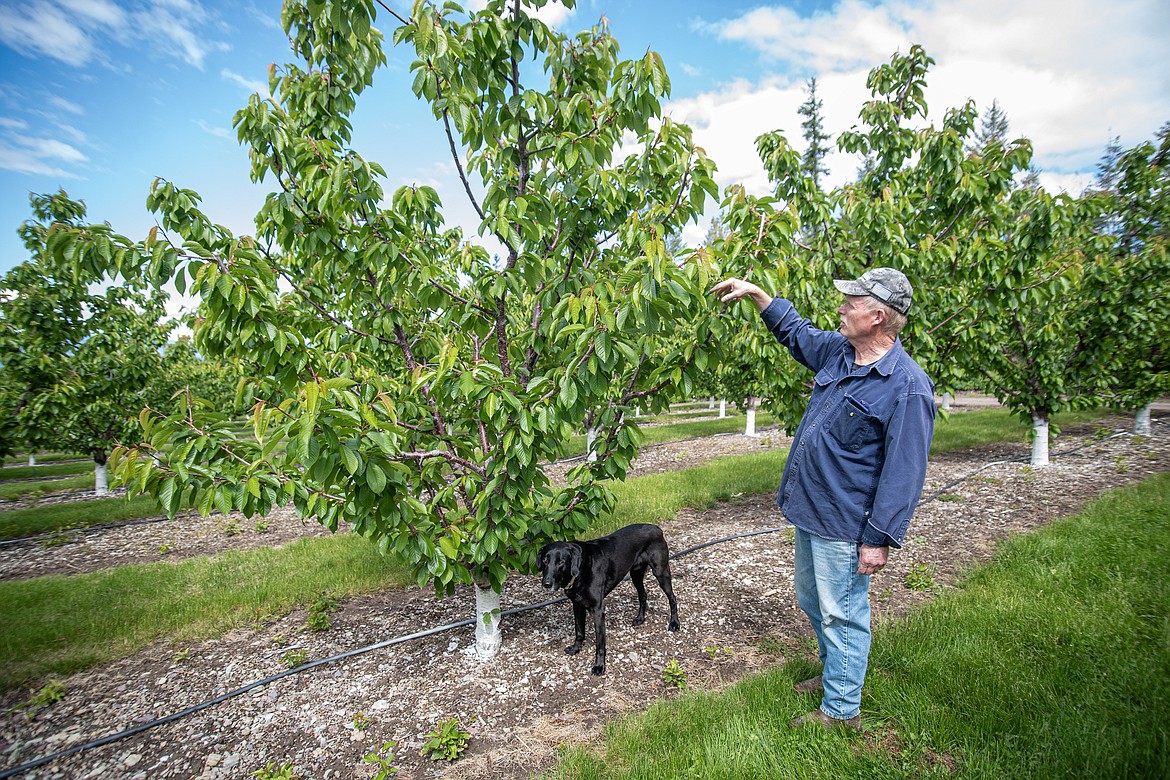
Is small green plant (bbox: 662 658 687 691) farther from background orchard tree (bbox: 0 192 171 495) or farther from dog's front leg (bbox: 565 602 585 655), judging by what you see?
background orchard tree (bbox: 0 192 171 495)

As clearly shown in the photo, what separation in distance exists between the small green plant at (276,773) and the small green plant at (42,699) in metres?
2.16

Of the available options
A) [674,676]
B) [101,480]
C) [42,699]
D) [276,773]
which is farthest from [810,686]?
[101,480]

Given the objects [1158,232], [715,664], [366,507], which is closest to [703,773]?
[715,664]

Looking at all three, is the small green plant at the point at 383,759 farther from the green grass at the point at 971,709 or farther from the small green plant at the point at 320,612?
the small green plant at the point at 320,612

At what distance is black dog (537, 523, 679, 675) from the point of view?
137 inches

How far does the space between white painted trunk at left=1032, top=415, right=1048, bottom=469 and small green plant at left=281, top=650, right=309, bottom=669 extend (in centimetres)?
1178

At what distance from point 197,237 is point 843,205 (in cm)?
636

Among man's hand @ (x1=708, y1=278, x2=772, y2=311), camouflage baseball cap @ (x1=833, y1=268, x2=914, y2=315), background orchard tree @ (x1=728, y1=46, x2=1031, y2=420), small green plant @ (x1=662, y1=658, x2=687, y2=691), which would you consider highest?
background orchard tree @ (x1=728, y1=46, x2=1031, y2=420)

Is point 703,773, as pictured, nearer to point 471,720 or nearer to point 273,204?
point 471,720

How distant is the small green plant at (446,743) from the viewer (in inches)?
115

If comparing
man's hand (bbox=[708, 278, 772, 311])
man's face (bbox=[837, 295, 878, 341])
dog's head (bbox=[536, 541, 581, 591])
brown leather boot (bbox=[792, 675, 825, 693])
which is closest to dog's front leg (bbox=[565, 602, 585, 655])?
dog's head (bbox=[536, 541, 581, 591])

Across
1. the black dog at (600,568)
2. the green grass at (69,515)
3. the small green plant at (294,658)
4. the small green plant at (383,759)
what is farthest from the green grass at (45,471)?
the black dog at (600,568)

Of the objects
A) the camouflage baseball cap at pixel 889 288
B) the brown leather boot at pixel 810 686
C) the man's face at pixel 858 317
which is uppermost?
the camouflage baseball cap at pixel 889 288

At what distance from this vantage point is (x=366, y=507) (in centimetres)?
294
